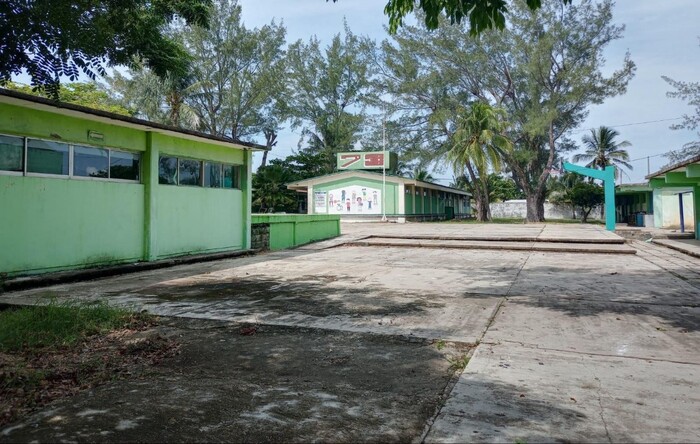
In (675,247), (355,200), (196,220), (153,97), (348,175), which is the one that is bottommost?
(675,247)

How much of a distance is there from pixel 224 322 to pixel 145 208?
660 cm

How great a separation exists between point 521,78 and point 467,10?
1451 inches

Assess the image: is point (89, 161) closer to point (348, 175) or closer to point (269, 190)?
point (269, 190)

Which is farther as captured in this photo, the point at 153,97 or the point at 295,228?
the point at 153,97

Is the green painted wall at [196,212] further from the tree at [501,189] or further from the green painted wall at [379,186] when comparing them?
the tree at [501,189]

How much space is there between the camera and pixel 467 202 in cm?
6003

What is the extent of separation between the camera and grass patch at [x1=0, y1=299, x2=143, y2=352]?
4484 mm

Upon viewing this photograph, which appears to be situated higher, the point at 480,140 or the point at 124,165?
the point at 480,140

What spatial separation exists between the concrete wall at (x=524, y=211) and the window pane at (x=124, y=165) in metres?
48.2

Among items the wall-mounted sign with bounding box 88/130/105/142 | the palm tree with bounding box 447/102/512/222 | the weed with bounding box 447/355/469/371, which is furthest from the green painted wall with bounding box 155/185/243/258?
the palm tree with bounding box 447/102/512/222

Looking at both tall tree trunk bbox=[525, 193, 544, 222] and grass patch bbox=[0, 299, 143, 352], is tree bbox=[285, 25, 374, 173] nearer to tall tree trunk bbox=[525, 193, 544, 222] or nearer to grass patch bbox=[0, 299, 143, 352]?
tall tree trunk bbox=[525, 193, 544, 222]

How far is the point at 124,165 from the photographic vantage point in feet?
35.1

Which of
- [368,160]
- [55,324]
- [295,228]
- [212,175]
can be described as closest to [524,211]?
[368,160]

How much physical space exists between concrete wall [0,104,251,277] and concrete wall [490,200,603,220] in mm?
45496
